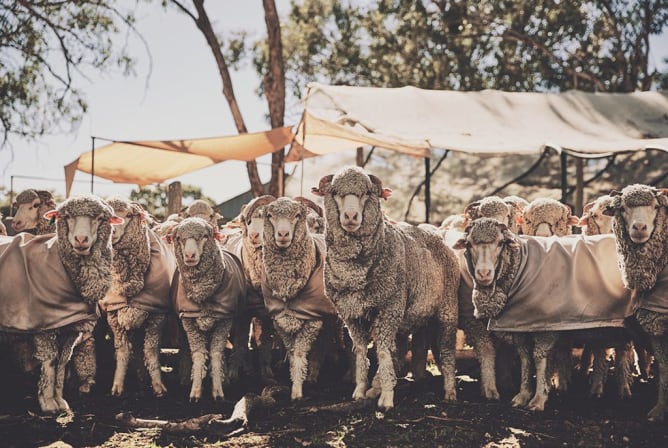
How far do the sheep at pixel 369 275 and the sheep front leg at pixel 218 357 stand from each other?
119cm

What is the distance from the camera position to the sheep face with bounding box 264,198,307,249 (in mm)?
6586

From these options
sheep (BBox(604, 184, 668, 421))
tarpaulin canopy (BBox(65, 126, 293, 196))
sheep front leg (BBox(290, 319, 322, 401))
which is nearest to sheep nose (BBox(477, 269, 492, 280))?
sheep (BBox(604, 184, 668, 421))

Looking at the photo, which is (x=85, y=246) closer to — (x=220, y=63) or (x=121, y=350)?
(x=121, y=350)

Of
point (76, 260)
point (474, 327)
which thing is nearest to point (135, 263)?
point (76, 260)

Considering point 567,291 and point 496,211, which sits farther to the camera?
point 496,211

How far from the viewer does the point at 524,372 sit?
20.6 feet

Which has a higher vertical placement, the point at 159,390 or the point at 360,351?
the point at 360,351

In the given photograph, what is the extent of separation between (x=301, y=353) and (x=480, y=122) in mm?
8632

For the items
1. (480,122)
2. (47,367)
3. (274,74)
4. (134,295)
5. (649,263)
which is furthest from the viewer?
(274,74)

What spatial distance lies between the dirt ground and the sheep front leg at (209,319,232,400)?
0.12 meters

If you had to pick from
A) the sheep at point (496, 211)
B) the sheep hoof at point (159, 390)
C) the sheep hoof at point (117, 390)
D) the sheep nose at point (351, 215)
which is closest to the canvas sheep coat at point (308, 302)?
the sheep nose at point (351, 215)

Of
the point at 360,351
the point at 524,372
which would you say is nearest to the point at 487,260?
the point at 524,372

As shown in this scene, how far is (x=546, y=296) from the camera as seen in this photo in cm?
625

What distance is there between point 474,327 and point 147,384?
3216mm
